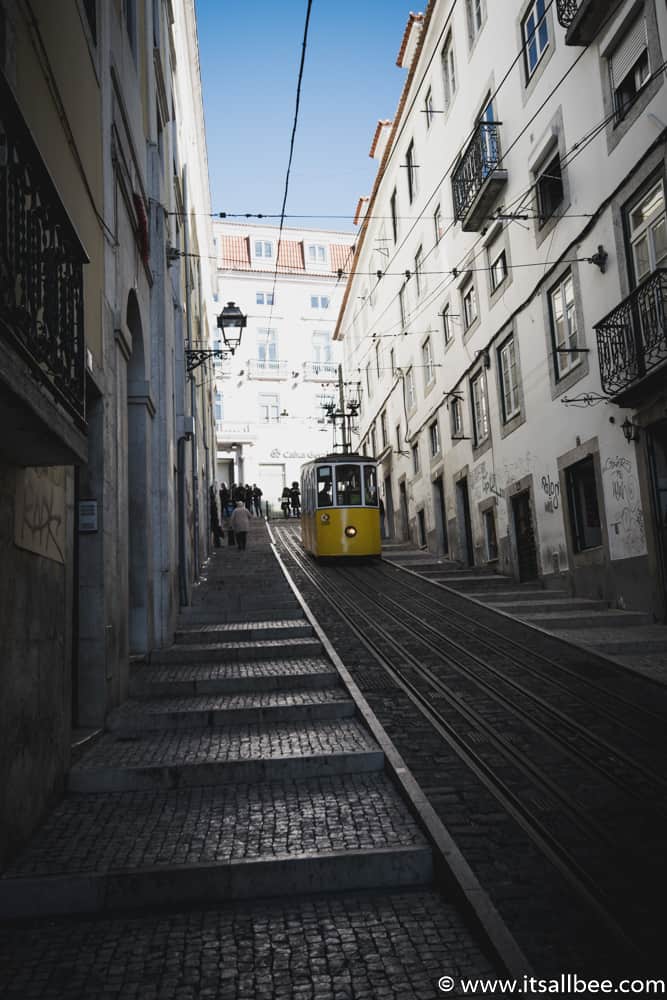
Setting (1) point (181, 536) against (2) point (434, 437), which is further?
(2) point (434, 437)

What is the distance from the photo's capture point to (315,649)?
30.5ft

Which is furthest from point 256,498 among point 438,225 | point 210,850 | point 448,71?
point 210,850

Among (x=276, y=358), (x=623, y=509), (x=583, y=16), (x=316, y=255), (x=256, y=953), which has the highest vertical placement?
(x=316, y=255)

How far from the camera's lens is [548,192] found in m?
14.3

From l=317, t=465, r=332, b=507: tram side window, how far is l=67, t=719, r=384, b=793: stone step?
13481mm

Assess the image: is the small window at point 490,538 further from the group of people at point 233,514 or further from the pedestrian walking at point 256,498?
the pedestrian walking at point 256,498

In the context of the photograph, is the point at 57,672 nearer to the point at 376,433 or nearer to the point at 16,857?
the point at 16,857

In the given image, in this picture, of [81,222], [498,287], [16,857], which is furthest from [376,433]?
[16,857]

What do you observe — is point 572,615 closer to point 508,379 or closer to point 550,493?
point 550,493

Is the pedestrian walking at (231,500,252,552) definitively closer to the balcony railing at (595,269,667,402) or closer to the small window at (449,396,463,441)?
the small window at (449,396,463,441)

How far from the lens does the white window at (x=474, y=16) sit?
17405 millimetres

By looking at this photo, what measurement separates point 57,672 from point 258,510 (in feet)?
112

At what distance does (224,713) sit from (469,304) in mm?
14577

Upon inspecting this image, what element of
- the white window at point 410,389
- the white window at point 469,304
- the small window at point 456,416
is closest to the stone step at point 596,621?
the white window at point 469,304
